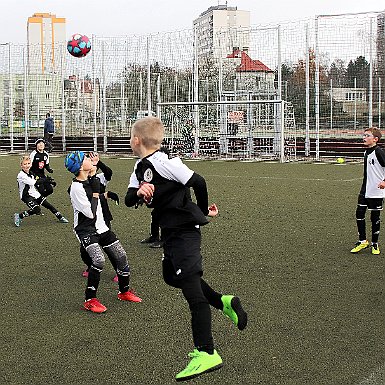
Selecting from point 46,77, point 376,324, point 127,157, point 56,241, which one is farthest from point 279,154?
point 376,324

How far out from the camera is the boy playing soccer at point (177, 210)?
4887 millimetres

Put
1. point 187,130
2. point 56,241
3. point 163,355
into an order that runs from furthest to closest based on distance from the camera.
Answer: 1. point 187,130
2. point 56,241
3. point 163,355

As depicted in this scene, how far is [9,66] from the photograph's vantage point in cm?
3722

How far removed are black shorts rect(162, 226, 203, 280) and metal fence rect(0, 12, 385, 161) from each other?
2457cm

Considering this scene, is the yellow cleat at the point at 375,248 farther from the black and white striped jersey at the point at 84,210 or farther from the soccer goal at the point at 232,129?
the soccer goal at the point at 232,129

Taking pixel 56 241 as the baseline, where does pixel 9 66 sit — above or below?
above

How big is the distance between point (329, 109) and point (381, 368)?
25998 mm

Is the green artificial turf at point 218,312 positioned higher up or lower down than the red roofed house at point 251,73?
lower down

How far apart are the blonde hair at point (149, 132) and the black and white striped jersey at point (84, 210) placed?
226 cm

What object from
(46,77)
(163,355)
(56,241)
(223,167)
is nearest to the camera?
(163,355)

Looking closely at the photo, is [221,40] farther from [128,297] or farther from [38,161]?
[128,297]

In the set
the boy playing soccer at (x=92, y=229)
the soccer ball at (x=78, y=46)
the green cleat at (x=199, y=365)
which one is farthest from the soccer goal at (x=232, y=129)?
the green cleat at (x=199, y=365)

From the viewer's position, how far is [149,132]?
498 centimetres

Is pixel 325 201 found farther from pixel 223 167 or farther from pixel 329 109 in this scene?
pixel 329 109
